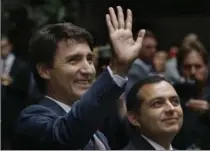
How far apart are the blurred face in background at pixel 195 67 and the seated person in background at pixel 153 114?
946 millimetres

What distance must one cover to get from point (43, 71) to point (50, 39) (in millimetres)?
96

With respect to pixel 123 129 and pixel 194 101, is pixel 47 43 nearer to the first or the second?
pixel 123 129

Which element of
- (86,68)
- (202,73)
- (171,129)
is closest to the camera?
(86,68)

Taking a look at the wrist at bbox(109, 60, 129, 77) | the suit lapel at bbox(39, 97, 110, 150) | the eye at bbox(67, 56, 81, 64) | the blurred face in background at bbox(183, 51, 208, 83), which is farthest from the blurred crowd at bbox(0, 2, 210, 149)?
the wrist at bbox(109, 60, 129, 77)

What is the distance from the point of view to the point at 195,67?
273cm

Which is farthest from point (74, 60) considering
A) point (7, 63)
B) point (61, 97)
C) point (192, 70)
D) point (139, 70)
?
point (7, 63)

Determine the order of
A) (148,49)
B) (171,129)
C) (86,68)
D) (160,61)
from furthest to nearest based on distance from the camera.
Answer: (160,61) → (148,49) → (171,129) → (86,68)

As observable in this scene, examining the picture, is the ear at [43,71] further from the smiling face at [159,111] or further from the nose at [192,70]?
the nose at [192,70]

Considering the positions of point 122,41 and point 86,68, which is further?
point 86,68

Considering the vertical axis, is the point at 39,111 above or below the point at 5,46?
above

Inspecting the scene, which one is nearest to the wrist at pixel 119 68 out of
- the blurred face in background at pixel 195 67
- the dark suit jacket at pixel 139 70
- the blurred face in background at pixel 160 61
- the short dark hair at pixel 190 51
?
the dark suit jacket at pixel 139 70

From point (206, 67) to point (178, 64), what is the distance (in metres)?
0.16

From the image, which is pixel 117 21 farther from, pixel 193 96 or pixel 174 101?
pixel 193 96

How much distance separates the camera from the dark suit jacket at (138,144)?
1686mm
